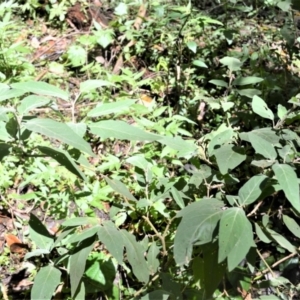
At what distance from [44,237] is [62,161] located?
1.87ft

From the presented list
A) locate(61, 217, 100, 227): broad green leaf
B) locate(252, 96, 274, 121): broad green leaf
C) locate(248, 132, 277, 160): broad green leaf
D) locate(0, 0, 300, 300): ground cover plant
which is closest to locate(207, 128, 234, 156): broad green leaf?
locate(0, 0, 300, 300): ground cover plant

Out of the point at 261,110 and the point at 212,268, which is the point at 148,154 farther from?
the point at 212,268

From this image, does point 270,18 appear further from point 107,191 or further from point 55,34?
point 107,191

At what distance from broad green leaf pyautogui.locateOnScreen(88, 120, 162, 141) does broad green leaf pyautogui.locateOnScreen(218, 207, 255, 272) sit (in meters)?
0.33

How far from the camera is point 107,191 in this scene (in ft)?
8.75

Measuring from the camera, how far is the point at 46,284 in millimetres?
1570

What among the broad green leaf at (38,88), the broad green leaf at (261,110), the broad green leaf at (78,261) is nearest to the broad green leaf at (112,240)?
the broad green leaf at (78,261)

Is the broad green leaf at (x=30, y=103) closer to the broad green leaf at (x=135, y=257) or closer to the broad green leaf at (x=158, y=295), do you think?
the broad green leaf at (x=135, y=257)

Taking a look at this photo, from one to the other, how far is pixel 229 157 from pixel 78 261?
616 millimetres

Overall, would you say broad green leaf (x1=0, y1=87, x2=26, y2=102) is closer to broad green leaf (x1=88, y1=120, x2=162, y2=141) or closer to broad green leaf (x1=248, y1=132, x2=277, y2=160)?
broad green leaf (x1=88, y1=120, x2=162, y2=141)

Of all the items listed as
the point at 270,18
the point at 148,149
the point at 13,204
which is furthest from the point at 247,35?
the point at 13,204

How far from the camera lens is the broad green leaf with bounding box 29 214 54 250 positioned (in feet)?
5.71

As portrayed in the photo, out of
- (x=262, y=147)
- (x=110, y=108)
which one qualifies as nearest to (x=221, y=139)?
(x=262, y=147)

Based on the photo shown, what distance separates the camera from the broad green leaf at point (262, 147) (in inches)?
57.5
